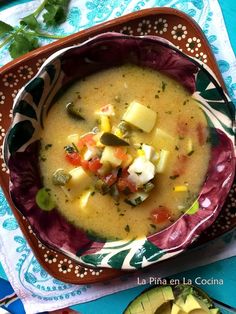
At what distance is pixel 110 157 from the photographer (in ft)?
7.34

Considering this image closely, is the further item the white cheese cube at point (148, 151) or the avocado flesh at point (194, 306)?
the avocado flesh at point (194, 306)

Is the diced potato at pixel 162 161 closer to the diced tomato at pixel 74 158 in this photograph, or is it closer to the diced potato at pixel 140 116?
the diced potato at pixel 140 116

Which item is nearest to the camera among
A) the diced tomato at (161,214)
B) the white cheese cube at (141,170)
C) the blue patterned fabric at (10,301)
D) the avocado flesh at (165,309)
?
the white cheese cube at (141,170)

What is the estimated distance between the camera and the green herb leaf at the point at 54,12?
2.41m

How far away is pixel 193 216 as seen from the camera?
2.29 m

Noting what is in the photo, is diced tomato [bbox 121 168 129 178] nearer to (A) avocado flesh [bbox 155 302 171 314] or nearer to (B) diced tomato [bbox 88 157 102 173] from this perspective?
(B) diced tomato [bbox 88 157 102 173]

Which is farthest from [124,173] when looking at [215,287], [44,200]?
[215,287]

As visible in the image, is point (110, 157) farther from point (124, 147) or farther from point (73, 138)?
point (73, 138)

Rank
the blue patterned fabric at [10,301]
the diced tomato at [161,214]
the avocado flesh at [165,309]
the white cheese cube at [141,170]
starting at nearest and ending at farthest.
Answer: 1. the white cheese cube at [141,170]
2. the diced tomato at [161,214]
3. the avocado flesh at [165,309]
4. the blue patterned fabric at [10,301]

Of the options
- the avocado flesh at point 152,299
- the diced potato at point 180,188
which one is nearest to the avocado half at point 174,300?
the avocado flesh at point 152,299

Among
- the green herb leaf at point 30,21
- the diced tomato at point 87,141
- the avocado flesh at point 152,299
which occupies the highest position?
the green herb leaf at point 30,21

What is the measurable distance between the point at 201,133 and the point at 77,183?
59 cm

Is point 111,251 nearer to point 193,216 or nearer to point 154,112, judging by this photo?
point 193,216

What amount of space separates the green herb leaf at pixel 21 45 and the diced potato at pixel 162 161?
0.78 m
